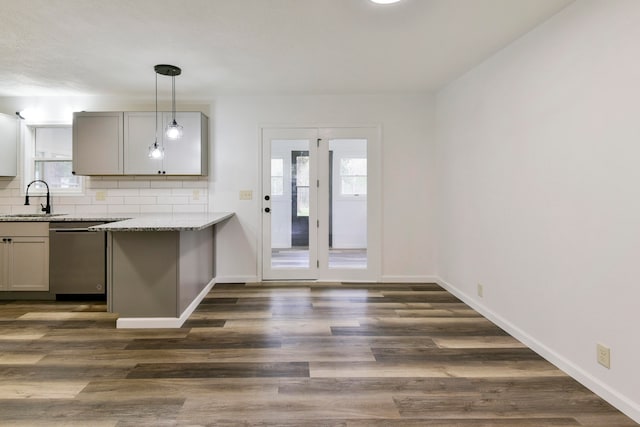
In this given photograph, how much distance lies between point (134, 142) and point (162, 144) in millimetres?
316

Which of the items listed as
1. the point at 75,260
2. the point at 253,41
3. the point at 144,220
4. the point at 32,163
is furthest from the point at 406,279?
the point at 32,163

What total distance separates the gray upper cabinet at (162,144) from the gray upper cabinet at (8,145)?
145 cm

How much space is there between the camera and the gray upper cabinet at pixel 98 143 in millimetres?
4215

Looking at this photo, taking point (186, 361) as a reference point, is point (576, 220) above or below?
above

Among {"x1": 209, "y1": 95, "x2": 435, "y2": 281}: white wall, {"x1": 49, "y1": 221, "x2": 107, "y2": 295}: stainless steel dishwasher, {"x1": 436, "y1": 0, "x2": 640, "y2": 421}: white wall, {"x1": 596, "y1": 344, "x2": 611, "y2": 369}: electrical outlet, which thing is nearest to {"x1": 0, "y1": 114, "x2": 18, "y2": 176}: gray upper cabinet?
{"x1": 49, "y1": 221, "x2": 107, "y2": 295}: stainless steel dishwasher

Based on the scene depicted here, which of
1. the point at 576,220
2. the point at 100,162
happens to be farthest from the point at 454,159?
the point at 100,162

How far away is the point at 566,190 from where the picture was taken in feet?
7.75

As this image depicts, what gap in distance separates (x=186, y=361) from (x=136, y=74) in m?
2.83

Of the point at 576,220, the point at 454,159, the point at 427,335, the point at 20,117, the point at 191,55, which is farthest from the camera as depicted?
the point at 20,117

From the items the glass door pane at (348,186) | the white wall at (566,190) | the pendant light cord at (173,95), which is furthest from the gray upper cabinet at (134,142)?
the white wall at (566,190)

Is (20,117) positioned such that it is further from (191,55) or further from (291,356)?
(291,356)

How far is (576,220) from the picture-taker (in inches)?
89.6

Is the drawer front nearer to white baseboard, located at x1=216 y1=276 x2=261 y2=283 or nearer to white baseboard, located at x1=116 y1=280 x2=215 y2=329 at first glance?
white baseboard, located at x1=116 y1=280 x2=215 y2=329

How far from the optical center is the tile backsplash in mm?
4531
